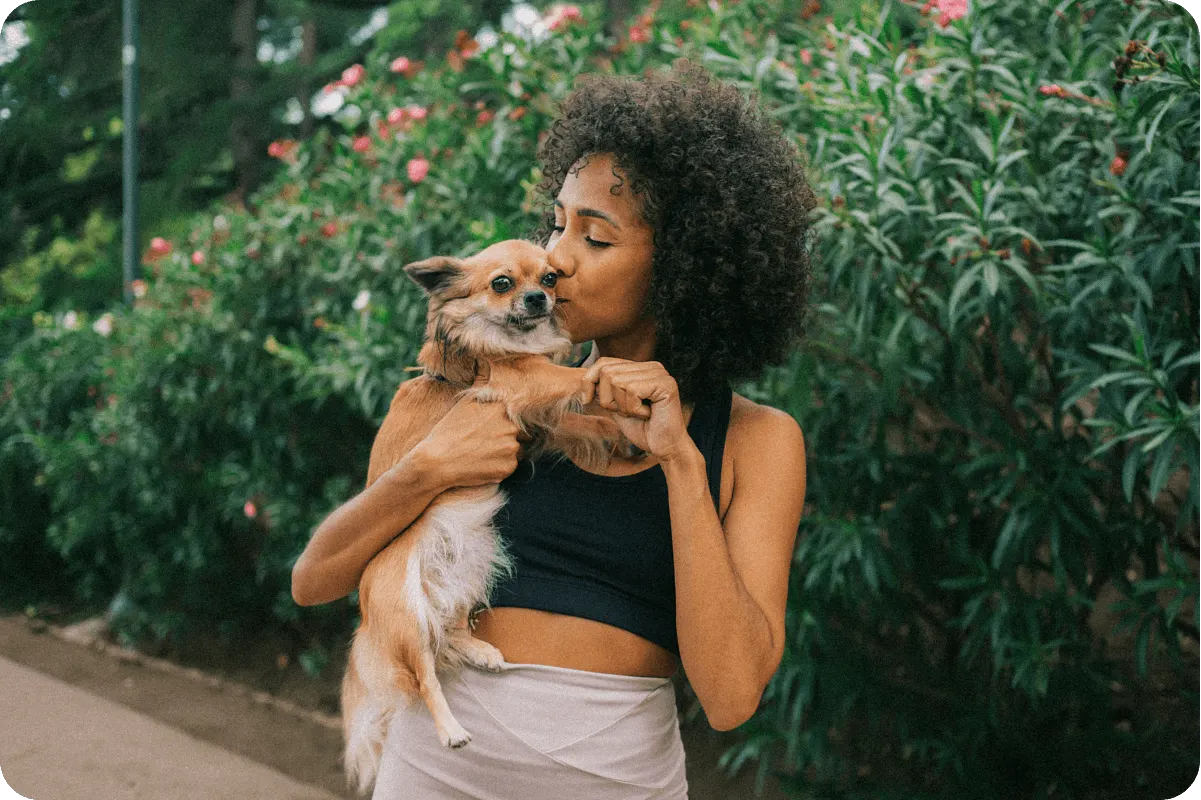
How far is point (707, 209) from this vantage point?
191 centimetres

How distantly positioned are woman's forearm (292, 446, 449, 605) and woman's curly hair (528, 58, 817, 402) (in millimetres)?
505

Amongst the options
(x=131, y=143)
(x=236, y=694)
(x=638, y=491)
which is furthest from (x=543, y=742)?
(x=131, y=143)

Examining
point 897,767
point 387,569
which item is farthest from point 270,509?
point 387,569

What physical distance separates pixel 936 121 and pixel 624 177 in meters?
1.81

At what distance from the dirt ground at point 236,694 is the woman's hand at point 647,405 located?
11.0ft

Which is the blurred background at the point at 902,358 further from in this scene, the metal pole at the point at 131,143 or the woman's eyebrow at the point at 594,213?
the metal pole at the point at 131,143

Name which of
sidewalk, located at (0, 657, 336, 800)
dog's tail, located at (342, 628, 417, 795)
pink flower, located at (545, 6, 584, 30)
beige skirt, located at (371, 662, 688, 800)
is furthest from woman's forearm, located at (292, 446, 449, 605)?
sidewalk, located at (0, 657, 336, 800)

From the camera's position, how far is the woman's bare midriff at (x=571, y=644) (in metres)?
1.74

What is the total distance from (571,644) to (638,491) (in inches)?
11.1

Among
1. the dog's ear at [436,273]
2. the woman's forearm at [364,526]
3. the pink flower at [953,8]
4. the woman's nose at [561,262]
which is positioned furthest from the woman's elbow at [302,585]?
the pink flower at [953,8]

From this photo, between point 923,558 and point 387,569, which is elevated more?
point 387,569

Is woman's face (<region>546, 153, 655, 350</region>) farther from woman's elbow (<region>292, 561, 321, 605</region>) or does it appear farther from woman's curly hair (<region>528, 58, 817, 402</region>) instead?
woman's elbow (<region>292, 561, 321, 605</region>)

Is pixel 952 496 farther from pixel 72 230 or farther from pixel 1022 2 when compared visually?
pixel 72 230

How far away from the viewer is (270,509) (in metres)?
5.59
